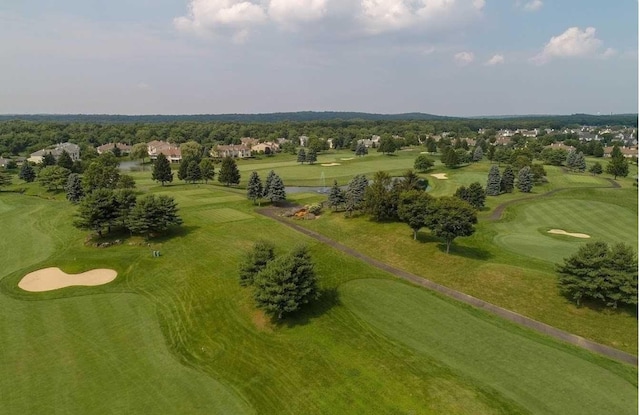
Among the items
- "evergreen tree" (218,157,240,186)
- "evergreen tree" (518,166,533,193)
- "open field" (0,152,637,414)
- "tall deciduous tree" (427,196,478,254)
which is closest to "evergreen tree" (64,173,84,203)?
"open field" (0,152,637,414)

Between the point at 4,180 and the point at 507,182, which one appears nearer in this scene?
the point at 507,182

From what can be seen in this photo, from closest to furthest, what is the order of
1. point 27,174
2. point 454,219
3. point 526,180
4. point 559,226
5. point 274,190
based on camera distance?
point 454,219 < point 559,226 < point 274,190 < point 526,180 < point 27,174

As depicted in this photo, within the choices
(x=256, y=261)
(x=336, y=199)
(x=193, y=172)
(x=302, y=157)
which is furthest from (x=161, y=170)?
(x=256, y=261)

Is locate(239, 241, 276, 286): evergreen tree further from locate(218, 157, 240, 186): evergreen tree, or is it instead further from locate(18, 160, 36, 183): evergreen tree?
locate(18, 160, 36, 183): evergreen tree

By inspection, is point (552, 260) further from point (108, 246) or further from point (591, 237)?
point (108, 246)

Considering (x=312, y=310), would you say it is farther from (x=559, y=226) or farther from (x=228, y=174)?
(x=228, y=174)

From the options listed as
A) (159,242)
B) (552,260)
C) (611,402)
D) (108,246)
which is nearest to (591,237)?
(552,260)

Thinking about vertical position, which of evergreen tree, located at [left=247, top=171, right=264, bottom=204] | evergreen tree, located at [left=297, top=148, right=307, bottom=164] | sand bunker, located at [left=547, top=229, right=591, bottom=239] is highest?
evergreen tree, located at [left=247, top=171, right=264, bottom=204]
